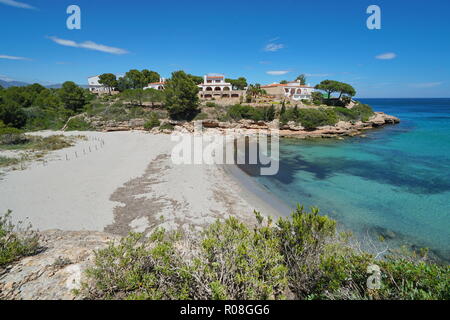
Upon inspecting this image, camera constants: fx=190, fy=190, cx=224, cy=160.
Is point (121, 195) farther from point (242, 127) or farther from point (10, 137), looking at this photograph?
point (242, 127)

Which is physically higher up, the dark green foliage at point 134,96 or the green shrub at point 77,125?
the dark green foliage at point 134,96

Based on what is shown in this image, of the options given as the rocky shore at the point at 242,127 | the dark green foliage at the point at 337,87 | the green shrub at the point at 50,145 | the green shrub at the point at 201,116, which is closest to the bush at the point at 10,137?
the green shrub at the point at 50,145

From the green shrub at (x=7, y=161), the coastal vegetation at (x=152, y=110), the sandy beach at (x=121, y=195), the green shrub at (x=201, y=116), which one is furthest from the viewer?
the green shrub at (x=201, y=116)

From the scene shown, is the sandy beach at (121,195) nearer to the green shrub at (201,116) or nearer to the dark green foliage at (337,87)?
the green shrub at (201,116)

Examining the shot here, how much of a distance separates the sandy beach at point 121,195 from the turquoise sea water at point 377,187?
4047 mm

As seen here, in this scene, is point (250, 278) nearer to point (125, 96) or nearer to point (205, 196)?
point (205, 196)

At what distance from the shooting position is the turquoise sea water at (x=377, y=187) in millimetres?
9953

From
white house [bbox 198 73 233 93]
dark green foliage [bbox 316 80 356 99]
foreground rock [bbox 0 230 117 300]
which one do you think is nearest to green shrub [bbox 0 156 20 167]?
foreground rock [bbox 0 230 117 300]

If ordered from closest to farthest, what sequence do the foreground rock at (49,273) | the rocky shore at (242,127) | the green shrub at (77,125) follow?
the foreground rock at (49,273), the green shrub at (77,125), the rocky shore at (242,127)

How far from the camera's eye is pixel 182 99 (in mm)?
36844

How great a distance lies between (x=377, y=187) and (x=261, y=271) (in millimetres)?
15396

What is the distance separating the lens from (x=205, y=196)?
1216 cm

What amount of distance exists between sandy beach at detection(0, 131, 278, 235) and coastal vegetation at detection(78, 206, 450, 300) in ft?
5.95

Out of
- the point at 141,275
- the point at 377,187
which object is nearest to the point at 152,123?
the point at 377,187
